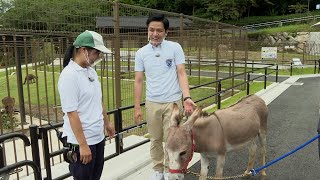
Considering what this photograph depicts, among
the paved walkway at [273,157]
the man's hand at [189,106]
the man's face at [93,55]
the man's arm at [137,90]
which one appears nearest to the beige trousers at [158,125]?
the man's arm at [137,90]

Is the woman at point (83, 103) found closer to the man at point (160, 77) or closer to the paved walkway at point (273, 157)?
the man at point (160, 77)

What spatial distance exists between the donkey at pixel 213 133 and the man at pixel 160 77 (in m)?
0.38

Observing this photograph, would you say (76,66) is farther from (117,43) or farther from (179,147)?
(117,43)

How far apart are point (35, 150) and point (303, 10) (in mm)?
52832

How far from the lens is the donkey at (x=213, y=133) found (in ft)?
9.22

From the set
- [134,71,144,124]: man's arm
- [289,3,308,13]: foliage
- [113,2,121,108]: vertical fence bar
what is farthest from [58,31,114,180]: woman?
[289,3,308,13]: foliage

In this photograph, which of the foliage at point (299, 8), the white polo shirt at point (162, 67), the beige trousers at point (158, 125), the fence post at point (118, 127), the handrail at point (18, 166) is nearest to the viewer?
the handrail at point (18, 166)

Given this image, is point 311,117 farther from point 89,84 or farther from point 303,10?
point 303,10

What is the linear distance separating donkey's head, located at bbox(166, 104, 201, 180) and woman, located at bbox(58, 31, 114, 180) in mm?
659

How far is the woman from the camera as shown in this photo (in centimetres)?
253

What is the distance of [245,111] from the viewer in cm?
422

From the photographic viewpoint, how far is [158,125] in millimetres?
3854

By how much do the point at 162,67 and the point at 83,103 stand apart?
49.5 inches

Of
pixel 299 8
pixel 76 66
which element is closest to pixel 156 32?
pixel 76 66
